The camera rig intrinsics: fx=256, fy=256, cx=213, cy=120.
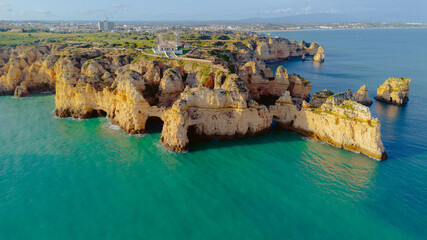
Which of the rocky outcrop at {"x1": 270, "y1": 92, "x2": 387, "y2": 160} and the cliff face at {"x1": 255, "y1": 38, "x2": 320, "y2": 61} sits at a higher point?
→ the cliff face at {"x1": 255, "y1": 38, "x2": 320, "y2": 61}

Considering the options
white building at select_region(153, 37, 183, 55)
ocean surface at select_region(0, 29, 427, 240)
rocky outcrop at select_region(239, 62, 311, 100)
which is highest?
white building at select_region(153, 37, 183, 55)

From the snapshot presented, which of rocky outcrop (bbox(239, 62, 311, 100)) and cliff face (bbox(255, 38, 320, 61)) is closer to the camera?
rocky outcrop (bbox(239, 62, 311, 100))

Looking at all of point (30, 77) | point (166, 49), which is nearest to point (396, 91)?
point (166, 49)

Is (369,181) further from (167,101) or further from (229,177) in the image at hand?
(167,101)

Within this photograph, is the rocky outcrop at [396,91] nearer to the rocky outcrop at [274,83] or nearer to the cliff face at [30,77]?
the rocky outcrop at [274,83]

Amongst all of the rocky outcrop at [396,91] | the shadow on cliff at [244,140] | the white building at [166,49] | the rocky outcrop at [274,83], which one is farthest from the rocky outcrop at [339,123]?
the white building at [166,49]

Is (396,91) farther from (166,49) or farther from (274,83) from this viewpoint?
(166,49)

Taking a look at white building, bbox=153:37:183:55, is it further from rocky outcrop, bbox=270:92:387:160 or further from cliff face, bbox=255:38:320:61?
cliff face, bbox=255:38:320:61

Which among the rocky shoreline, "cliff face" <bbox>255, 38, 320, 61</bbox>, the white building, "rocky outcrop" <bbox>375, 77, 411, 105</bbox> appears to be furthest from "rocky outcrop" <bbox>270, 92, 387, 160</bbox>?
"cliff face" <bbox>255, 38, 320, 61</bbox>
